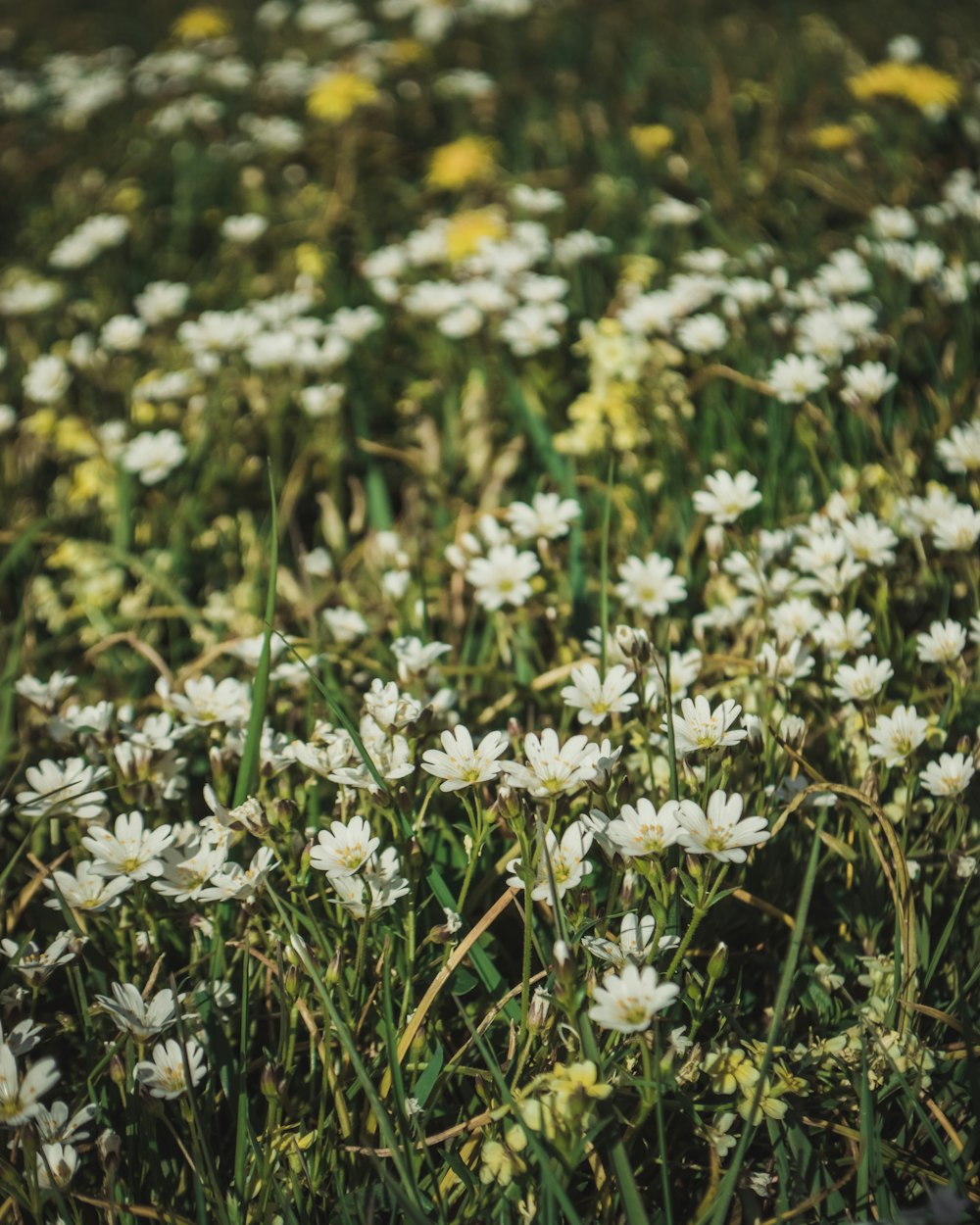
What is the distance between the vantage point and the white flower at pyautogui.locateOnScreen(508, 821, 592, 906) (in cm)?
126

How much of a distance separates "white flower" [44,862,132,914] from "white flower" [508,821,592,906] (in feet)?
1.77

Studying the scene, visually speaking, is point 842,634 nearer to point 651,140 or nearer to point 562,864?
point 562,864

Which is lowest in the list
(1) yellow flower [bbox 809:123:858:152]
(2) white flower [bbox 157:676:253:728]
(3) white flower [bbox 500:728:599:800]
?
(2) white flower [bbox 157:676:253:728]

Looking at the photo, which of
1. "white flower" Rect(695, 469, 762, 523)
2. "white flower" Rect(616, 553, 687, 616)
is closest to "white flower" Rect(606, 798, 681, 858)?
"white flower" Rect(616, 553, 687, 616)

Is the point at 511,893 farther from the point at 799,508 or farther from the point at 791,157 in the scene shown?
the point at 791,157

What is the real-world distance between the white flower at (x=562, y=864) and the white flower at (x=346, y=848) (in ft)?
0.64

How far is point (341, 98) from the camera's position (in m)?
4.15

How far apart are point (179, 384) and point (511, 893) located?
1899 millimetres

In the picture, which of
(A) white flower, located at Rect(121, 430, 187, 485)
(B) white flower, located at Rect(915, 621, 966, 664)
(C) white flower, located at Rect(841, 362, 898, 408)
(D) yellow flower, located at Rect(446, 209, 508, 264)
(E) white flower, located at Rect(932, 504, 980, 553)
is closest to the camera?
(B) white flower, located at Rect(915, 621, 966, 664)

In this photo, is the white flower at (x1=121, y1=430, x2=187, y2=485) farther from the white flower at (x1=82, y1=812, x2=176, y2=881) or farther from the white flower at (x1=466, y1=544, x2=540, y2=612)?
the white flower at (x1=82, y1=812, x2=176, y2=881)

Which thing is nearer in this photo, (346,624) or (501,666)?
(346,624)

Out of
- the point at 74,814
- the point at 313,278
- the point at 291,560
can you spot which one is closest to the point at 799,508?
the point at 291,560

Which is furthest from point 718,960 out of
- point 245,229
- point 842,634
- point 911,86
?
point 911,86

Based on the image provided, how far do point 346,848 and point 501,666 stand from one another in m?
0.78
